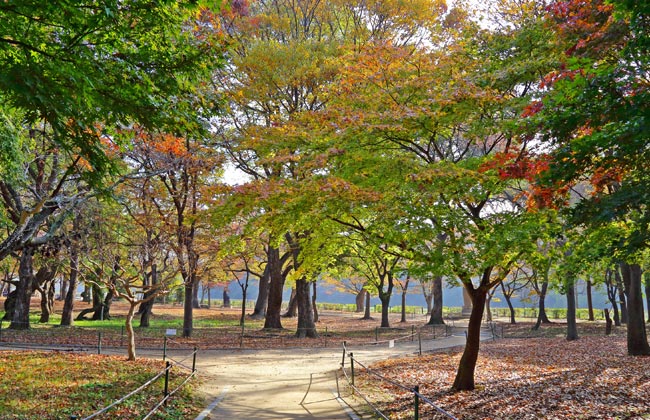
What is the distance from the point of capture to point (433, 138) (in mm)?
10641

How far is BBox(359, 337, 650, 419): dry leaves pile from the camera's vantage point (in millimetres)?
8977

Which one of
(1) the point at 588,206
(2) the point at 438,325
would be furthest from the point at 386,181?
(2) the point at 438,325

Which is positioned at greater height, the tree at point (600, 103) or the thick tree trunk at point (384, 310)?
the tree at point (600, 103)

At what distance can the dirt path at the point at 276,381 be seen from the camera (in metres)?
9.90

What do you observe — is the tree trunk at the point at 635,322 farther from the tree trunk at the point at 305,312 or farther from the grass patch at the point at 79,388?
the tree trunk at the point at 305,312

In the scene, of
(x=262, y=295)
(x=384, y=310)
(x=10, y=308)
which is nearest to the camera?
(x=10, y=308)

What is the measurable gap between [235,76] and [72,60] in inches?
572

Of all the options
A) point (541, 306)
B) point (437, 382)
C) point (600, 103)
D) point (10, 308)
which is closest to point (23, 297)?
point (10, 308)

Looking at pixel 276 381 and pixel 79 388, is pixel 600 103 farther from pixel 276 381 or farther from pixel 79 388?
pixel 276 381

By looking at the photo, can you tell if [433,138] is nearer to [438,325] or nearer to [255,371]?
[255,371]

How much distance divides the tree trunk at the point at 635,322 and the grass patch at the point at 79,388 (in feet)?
46.0

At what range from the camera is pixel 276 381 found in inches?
534

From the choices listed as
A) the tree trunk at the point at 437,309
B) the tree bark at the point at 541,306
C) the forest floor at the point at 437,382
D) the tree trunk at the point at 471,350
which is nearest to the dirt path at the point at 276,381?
the forest floor at the point at 437,382

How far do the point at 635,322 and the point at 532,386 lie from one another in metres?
7.15
